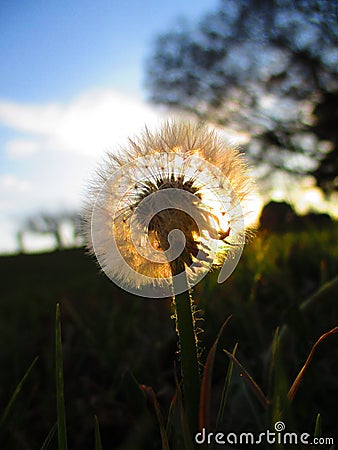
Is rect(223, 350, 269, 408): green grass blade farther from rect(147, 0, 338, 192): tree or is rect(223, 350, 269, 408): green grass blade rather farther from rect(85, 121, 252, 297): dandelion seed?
rect(147, 0, 338, 192): tree

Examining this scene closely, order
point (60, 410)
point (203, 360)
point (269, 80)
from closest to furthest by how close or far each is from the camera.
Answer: point (60, 410) → point (203, 360) → point (269, 80)

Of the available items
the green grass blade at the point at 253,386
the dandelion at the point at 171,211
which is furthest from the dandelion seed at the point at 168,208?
the green grass blade at the point at 253,386

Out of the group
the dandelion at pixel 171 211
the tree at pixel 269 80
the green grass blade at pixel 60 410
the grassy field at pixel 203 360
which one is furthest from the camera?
the tree at pixel 269 80

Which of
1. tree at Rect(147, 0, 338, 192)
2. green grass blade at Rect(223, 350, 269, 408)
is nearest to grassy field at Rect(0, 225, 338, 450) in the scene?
green grass blade at Rect(223, 350, 269, 408)

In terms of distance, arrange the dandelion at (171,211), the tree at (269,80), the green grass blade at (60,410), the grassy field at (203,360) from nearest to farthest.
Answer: the green grass blade at (60,410) < the dandelion at (171,211) < the grassy field at (203,360) < the tree at (269,80)

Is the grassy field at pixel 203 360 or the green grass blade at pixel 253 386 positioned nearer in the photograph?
the green grass blade at pixel 253 386

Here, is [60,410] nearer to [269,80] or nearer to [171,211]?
[171,211]

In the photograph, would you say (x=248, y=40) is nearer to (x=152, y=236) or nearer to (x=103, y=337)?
(x=103, y=337)

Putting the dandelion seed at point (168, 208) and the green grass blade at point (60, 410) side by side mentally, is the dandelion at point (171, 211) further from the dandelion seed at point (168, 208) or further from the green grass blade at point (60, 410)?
the green grass blade at point (60, 410)

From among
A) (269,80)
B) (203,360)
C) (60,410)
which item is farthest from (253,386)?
(269,80)
